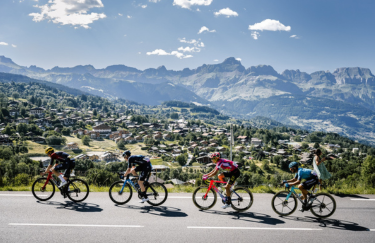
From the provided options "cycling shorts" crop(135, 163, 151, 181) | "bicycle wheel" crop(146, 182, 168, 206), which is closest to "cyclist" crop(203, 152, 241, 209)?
"bicycle wheel" crop(146, 182, 168, 206)

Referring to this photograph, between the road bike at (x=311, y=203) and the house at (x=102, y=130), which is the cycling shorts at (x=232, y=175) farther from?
the house at (x=102, y=130)

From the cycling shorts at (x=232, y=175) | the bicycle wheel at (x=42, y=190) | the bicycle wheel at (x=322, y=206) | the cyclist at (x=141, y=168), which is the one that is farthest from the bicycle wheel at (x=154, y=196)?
the bicycle wheel at (x=322, y=206)

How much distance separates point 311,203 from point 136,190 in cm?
692

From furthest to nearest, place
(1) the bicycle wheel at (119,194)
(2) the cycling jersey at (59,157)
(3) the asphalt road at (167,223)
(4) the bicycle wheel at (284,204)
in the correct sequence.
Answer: (1) the bicycle wheel at (119,194)
(2) the cycling jersey at (59,157)
(4) the bicycle wheel at (284,204)
(3) the asphalt road at (167,223)

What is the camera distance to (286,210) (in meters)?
8.84

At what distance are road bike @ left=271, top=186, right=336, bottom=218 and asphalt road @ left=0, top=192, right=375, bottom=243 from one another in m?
0.27

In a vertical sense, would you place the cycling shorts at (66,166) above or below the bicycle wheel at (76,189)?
above

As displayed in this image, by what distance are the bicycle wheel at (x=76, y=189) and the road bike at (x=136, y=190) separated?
125 cm

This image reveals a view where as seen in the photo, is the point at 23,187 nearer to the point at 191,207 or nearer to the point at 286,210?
the point at 191,207

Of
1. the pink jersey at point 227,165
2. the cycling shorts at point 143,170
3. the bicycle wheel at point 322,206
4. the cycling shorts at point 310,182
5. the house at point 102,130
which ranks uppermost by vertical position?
the pink jersey at point 227,165

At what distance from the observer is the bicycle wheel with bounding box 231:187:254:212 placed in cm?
906

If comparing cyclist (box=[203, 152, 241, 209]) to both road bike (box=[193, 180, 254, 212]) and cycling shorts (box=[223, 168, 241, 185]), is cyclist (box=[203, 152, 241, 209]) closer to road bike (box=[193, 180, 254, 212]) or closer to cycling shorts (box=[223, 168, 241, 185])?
cycling shorts (box=[223, 168, 241, 185])

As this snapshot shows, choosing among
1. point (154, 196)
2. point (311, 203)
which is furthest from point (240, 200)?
point (154, 196)

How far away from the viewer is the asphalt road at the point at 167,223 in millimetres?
6957
